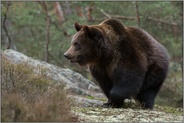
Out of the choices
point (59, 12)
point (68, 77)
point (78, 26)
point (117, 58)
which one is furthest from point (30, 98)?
point (59, 12)

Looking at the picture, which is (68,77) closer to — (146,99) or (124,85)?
(146,99)

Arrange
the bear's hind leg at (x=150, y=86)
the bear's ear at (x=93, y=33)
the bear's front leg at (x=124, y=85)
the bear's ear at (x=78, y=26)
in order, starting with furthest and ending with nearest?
the bear's hind leg at (x=150, y=86)
the bear's ear at (x=78, y=26)
the bear's ear at (x=93, y=33)
the bear's front leg at (x=124, y=85)

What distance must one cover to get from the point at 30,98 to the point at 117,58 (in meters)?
2.73

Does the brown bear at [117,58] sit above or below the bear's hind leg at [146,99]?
above

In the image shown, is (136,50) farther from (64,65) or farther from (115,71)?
(64,65)

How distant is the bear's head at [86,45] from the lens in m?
8.68

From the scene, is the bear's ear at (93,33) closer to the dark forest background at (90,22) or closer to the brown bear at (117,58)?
the brown bear at (117,58)

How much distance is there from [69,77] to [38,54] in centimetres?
1277

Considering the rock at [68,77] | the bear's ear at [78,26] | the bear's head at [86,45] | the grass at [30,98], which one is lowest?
the rock at [68,77]

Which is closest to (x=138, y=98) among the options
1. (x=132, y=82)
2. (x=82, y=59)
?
(x=132, y=82)

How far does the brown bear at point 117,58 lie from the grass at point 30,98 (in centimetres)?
110

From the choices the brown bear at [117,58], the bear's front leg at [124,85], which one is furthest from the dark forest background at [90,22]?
the bear's front leg at [124,85]

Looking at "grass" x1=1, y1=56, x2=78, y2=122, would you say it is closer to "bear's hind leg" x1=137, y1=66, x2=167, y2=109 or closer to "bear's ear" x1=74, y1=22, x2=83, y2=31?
"bear's ear" x1=74, y1=22, x2=83, y2=31

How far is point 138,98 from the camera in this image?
30.6ft
